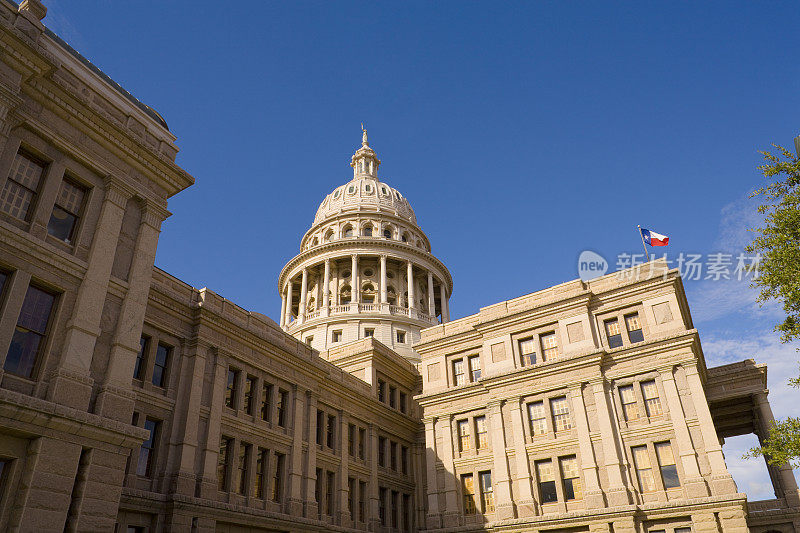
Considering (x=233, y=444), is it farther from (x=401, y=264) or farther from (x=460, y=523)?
(x=401, y=264)

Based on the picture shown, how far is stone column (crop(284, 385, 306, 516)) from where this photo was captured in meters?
32.9

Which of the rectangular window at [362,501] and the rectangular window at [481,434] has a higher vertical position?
the rectangular window at [481,434]

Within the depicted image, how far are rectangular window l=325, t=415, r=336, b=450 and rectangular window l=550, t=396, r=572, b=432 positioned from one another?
14.4m

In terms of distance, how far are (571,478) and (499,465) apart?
4542 millimetres

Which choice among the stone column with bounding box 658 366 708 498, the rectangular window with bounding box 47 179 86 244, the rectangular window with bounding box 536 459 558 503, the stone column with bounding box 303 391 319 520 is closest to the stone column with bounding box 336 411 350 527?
the stone column with bounding box 303 391 319 520

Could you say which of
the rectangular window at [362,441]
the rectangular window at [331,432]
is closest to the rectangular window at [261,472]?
the rectangular window at [331,432]

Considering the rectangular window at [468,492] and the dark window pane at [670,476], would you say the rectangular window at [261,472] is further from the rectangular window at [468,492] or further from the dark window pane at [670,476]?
the dark window pane at [670,476]

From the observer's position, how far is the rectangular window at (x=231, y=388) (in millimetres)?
31812

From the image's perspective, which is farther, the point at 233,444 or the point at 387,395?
the point at 387,395

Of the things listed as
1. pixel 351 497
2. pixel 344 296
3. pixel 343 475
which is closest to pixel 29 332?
pixel 343 475

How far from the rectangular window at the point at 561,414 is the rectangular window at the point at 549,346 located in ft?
9.27

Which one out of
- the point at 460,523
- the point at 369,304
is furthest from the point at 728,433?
the point at 369,304

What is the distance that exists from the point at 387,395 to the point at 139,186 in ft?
100

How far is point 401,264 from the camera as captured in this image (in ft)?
235
